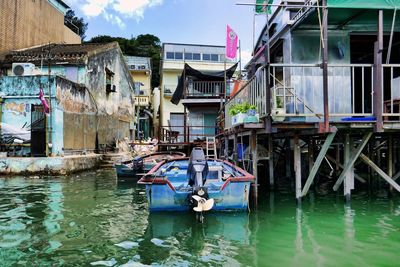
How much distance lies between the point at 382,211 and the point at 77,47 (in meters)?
23.2

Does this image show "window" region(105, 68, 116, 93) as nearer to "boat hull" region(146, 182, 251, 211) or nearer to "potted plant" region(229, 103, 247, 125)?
"potted plant" region(229, 103, 247, 125)

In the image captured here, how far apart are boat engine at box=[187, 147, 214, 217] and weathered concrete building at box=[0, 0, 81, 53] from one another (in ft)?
63.6

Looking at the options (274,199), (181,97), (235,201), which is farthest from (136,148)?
(235,201)

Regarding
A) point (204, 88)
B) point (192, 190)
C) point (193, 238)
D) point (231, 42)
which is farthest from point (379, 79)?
point (204, 88)

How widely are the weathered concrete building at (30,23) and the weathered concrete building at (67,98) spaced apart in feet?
3.24

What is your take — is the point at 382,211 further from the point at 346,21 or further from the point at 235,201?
the point at 346,21

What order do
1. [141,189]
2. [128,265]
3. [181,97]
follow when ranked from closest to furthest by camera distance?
[128,265]
[141,189]
[181,97]

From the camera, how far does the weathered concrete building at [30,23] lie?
2308cm

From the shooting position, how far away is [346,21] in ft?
31.9

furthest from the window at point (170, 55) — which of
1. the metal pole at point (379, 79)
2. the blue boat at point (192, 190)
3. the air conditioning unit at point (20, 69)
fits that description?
the metal pole at point (379, 79)

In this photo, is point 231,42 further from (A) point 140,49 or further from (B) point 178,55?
(A) point 140,49

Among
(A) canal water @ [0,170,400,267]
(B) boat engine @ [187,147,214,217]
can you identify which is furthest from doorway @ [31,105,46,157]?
(B) boat engine @ [187,147,214,217]

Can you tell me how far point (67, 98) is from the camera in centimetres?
1906

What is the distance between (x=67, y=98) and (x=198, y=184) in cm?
1330
